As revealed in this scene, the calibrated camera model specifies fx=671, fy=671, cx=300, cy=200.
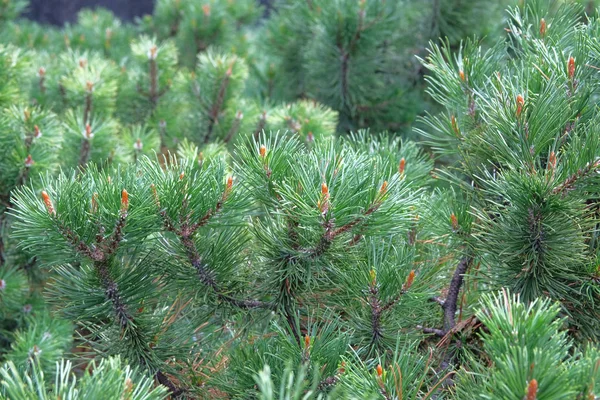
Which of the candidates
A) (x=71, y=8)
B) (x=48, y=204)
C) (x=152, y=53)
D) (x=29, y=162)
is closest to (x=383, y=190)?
(x=48, y=204)

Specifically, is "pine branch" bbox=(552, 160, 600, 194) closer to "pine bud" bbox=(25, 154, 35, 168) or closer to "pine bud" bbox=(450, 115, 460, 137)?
"pine bud" bbox=(450, 115, 460, 137)

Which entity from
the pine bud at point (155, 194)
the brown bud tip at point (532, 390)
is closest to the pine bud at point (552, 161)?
the brown bud tip at point (532, 390)

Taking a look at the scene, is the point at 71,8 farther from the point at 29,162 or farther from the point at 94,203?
the point at 94,203

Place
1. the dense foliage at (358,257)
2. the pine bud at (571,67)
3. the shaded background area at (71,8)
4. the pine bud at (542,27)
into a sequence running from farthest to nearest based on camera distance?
the shaded background area at (71,8) < the pine bud at (542,27) < the pine bud at (571,67) < the dense foliage at (358,257)

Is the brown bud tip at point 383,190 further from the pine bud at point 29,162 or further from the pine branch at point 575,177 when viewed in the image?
the pine bud at point 29,162

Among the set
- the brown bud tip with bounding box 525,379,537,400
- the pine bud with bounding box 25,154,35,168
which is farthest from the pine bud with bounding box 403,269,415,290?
the pine bud with bounding box 25,154,35,168

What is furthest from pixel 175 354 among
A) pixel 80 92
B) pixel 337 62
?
pixel 337 62

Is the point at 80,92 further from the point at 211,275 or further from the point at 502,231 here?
the point at 502,231
